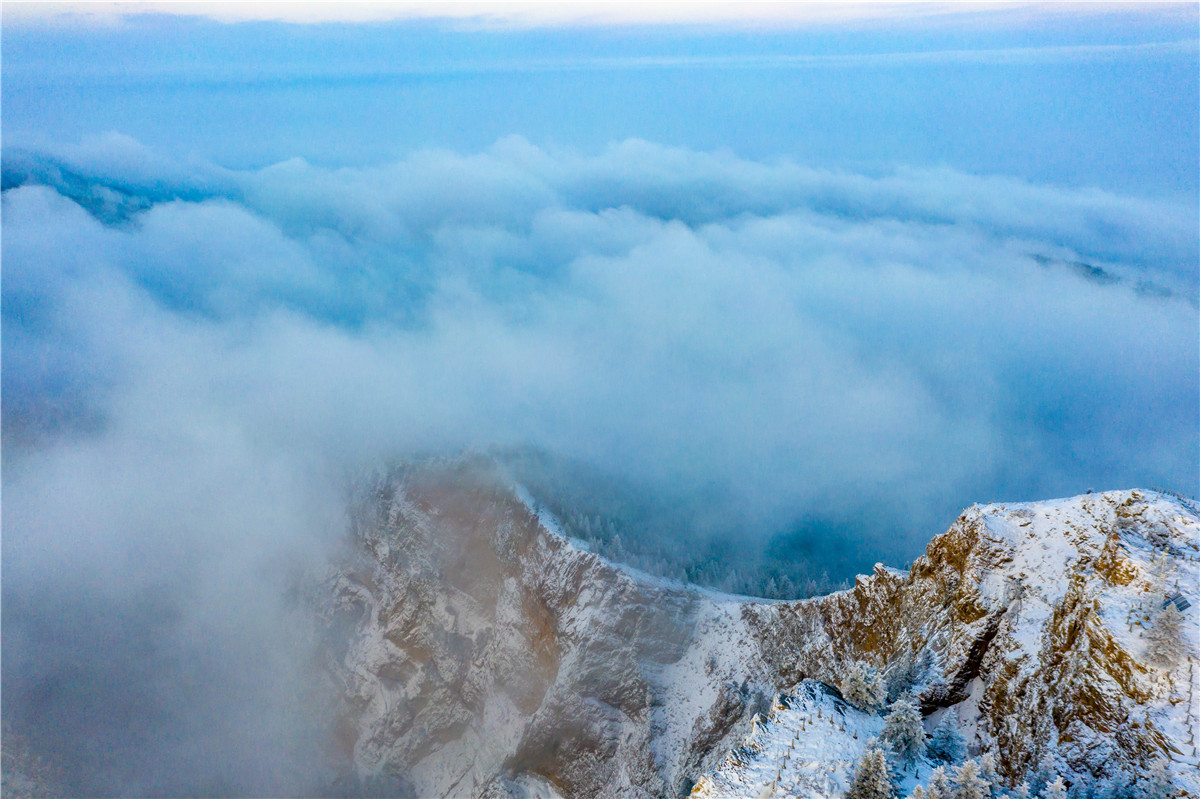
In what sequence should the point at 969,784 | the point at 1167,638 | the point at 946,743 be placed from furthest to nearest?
the point at 946,743 < the point at 1167,638 < the point at 969,784

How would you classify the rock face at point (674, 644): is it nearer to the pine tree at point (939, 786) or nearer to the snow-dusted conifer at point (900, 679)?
the snow-dusted conifer at point (900, 679)

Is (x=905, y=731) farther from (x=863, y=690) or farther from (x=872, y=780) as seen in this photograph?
(x=872, y=780)

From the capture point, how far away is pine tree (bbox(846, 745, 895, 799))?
38938mm

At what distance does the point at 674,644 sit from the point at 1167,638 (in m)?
89.5

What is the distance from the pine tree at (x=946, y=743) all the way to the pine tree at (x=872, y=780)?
1131 cm

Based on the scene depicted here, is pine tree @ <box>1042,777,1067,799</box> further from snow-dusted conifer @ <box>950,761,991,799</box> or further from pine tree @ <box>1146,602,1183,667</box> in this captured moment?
pine tree @ <box>1146,602,1183,667</box>

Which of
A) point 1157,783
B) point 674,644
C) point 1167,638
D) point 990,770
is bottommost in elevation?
point 674,644

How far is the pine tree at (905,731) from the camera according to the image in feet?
150

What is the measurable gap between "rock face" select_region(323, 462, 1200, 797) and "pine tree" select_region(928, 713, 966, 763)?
62.3 inches

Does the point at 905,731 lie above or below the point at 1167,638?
below

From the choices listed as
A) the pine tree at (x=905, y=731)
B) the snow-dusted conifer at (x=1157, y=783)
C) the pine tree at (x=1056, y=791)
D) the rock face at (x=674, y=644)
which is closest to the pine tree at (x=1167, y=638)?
the rock face at (x=674, y=644)

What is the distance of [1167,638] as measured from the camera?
41.9 meters

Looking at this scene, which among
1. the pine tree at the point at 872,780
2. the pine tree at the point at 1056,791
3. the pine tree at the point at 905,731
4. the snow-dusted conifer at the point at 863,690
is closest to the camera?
the pine tree at the point at 1056,791

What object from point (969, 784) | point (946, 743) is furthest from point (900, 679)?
point (969, 784)
